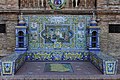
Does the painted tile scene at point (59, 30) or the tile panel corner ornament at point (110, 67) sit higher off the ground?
the painted tile scene at point (59, 30)

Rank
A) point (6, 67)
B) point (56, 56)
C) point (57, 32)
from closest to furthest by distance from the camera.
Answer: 1. point (6, 67)
2. point (56, 56)
3. point (57, 32)

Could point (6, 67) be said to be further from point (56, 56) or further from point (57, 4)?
point (57, 4)

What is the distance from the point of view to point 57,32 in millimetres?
8344

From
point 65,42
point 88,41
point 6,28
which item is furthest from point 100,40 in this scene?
point 6,28

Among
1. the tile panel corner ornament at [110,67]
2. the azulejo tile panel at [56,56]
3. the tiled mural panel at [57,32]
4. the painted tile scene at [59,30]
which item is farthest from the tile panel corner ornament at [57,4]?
the tile panel corner ornament at [110,67]

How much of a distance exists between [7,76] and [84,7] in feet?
14.7

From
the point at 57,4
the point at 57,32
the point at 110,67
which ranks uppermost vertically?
the point at 57,4

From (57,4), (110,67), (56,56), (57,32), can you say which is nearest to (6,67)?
(56,56)

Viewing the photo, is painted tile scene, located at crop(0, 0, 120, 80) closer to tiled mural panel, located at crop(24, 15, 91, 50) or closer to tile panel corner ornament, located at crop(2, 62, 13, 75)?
tiled mural panel, located at crop(24, 15, 91, 50)

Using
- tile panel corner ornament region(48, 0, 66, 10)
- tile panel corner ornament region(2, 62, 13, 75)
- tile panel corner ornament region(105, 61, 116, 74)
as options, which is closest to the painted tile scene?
tile panel corner ornament region(48, 0, 66, 10)

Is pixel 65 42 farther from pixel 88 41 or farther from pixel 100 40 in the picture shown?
pixel 100 40

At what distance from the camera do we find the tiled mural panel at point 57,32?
8.33 meters

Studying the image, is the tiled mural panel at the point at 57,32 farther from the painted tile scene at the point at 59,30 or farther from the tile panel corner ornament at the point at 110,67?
the tile panel corner ornament at the point at 110,67

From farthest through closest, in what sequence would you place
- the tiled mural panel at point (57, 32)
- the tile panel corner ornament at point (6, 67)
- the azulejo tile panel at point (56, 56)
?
the tiled mural panel at point (57, 32) → the azulejo tile panel at point (56, 56) → the tile panel corner ornament at point (6, 67)
